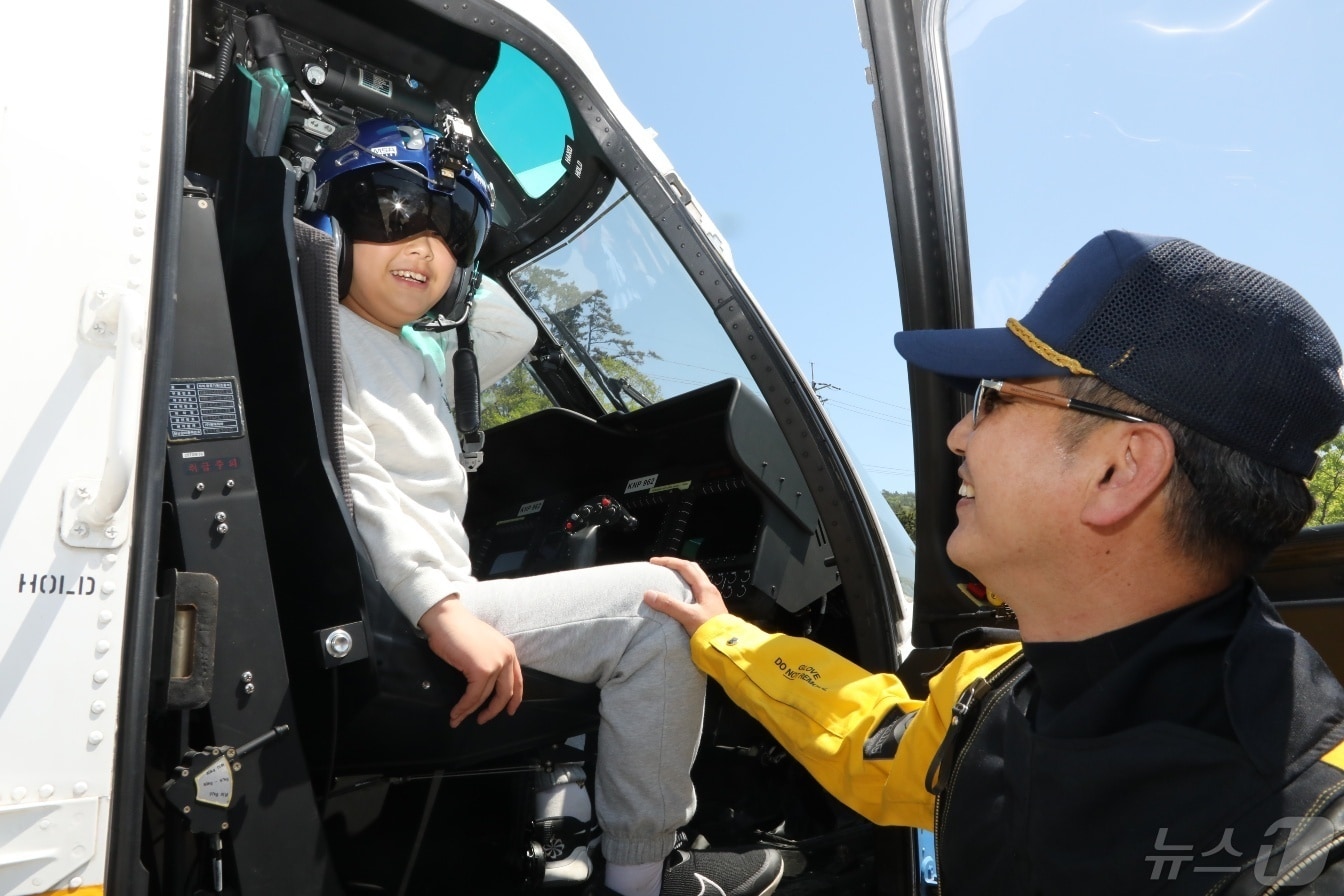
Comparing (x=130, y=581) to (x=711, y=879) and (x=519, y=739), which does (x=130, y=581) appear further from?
(x=711, y=879)

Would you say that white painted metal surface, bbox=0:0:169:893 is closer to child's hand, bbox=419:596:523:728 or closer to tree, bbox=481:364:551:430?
child's hand, bbox=419:596:523:728

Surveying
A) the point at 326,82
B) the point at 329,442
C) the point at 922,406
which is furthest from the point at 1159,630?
the point at 326,82

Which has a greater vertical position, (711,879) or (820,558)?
(820,558)

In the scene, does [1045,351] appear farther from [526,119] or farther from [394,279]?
[526,119]

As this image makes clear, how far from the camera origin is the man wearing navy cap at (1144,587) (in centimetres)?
97

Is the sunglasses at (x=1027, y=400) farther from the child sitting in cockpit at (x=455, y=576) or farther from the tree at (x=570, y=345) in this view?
the tree at (x=570, y=345)

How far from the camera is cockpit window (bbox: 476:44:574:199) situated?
97.2 inches

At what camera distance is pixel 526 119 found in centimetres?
260

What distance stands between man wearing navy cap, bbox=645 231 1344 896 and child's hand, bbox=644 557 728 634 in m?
0.50

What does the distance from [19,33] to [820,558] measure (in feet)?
6.65

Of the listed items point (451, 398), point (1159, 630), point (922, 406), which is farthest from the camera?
point (451, 398)

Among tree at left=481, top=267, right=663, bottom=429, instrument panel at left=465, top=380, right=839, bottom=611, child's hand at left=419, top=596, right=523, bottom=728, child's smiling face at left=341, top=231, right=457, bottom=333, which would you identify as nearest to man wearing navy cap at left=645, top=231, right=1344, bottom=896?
child's hand at left=419, top=596, right=523, bottom=728

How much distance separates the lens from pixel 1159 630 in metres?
1.13

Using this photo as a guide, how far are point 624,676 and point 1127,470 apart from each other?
0.92 meters
